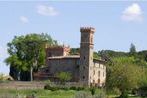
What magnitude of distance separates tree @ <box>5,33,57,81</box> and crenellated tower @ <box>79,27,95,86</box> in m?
9.59

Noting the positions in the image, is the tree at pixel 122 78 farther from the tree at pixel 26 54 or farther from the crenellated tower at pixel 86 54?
the tree at pixel 26 54

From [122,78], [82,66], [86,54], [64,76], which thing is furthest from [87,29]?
[122,78]

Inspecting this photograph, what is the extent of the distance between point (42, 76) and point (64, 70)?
4386mm

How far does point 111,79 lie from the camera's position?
7625 cm

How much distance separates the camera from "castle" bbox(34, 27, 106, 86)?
100562mm

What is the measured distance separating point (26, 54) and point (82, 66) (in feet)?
41.3

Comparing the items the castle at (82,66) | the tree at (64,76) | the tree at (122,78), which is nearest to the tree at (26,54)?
the castle at (82,66)

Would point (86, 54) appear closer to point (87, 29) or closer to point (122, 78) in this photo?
point (87, 29)

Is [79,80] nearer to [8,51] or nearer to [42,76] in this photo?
[42,76]

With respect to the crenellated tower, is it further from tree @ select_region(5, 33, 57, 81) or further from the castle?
tree @ select_region(5, 33, 57, 81)

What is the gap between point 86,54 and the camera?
101125 millimetres

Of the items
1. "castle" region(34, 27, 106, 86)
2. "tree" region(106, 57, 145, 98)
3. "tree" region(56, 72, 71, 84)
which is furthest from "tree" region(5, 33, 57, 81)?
"tree" region(106, 57, 145, 98)

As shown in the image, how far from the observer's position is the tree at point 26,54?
106125 millimetres

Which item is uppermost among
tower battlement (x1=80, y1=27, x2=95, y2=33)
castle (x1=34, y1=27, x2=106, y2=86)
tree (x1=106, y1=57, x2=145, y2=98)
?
tower battlement (x1=80, y1=27, x2=95, y2=33)
